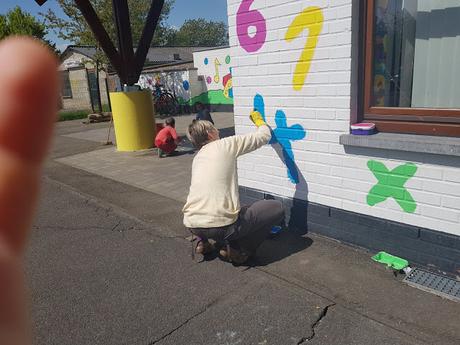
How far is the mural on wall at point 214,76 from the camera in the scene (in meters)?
19.9

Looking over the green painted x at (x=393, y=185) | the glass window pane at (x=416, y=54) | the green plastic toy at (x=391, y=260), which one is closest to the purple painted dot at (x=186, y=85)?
the glass window pane at (x=416, y=54)

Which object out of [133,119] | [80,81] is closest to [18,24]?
[80,81]

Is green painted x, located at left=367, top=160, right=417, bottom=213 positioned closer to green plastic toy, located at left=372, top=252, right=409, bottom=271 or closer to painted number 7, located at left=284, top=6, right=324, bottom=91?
green plastic toy, located at left=372, top=252, right=409, bottom=271

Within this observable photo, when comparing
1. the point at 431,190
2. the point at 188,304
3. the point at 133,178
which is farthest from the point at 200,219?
the point at 133,178

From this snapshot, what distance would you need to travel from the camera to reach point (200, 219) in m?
3.73

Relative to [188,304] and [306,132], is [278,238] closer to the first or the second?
[306,132]

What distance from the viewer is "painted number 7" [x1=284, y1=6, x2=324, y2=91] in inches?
148

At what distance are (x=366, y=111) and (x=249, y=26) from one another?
5.19 feet

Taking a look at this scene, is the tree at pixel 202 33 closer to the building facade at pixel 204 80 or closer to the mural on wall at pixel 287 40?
the building facade at pixel 204 80

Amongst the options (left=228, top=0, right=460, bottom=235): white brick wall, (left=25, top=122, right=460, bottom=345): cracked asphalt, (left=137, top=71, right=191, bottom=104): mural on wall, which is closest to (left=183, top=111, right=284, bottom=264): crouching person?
(left=25, top=122, right=460, bottom=345): cracked asphalt

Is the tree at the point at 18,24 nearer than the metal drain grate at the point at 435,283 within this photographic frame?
No

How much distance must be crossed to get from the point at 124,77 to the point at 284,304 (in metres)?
8.26

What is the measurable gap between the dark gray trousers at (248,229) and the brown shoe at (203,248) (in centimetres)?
14

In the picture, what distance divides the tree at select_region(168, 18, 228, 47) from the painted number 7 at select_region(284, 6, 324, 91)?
9317cm
